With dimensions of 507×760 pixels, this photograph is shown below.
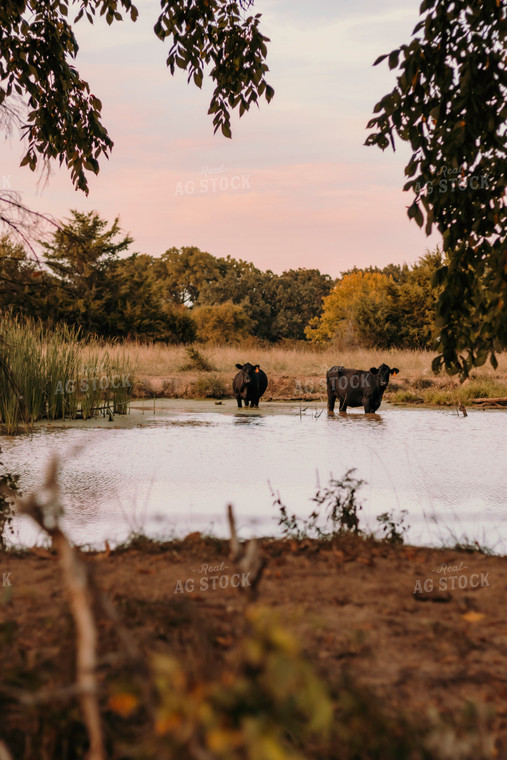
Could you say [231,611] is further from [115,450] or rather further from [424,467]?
[115,450]

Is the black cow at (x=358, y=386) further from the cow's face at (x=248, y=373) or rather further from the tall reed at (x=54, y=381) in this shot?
the tall reed at (x=54, y=381)

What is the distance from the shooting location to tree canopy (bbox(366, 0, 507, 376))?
478cm

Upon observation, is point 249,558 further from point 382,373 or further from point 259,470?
point 382,373

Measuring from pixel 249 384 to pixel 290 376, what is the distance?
236 inches

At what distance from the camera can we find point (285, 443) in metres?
10.8

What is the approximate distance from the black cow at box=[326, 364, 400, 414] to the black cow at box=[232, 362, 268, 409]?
72.4 inches

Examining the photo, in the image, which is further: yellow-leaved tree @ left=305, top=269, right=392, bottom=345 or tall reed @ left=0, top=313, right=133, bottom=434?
yellow-leaved tree @ left=305, top=269, right=392, bottom=345

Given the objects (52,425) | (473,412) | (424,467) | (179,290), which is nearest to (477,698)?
(424,467)

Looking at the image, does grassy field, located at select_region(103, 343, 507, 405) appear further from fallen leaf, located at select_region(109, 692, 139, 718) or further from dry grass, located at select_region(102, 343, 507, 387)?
fallen leaf, located at select_region(109, 692, 139, 718)

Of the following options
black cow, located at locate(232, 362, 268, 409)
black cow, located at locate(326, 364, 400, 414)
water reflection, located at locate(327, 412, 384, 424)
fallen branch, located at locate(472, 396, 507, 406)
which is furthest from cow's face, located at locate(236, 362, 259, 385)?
fallen branch, located at locate(472, 396, 507, 406)

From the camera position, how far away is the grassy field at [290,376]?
19.1 metres

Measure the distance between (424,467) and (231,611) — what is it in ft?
19.4

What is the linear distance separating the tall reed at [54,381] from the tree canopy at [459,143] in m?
8.69

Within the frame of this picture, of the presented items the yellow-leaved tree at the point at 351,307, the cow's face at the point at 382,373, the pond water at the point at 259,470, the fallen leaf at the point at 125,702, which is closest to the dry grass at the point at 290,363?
the cow's face at the point at 382,373
